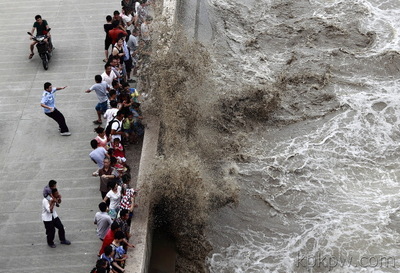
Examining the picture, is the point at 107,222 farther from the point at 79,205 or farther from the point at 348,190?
the point at 348,190

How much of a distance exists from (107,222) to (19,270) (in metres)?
1.63

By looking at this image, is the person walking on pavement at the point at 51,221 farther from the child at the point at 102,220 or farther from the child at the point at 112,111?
the child at the point at 112,111

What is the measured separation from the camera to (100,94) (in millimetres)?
13414

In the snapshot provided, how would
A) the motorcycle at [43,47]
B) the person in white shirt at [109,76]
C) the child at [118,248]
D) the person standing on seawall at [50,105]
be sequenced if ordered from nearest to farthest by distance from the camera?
the child at [118,248] → the person standing on seawall at [50,105] → the person in white shirt at [109,76] → the motorcycle at [43,47]

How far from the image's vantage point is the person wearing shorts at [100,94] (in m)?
13.3

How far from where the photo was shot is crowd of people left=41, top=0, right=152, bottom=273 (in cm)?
1066

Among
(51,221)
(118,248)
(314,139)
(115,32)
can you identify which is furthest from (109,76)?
(314,139)

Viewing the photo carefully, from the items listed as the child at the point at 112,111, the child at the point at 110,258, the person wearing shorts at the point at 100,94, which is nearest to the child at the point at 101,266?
the child at the point at 110,258

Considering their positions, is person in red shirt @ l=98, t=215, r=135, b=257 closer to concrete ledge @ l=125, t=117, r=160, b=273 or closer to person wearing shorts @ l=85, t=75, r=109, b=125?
concrete ledge @ l=125, t=117, r=160, b=273

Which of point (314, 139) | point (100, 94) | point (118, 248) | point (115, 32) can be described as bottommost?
point (118, 248)

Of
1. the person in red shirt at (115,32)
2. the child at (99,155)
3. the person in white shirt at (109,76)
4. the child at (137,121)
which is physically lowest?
the child at (99,155)

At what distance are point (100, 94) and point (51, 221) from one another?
11.0ft

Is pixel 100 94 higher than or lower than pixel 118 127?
higher

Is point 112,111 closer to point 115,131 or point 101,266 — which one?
point 115,131
